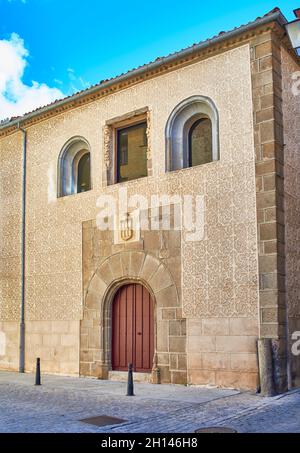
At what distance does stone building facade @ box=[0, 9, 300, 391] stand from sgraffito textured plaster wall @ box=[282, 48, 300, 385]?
1.7 inches

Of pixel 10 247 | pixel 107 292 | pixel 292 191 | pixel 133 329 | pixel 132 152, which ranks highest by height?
pixel 132 152

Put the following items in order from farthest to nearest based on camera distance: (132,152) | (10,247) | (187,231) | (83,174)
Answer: (10,247), (83,174), (132,152), (187,231)

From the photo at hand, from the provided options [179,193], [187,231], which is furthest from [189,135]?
[187,231]

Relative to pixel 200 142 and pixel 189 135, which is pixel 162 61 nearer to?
pixel 189 135

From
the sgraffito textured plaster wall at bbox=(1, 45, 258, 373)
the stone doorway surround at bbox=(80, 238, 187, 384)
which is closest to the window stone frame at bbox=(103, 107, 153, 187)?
the sgraffito textured plaster wall at bbox=(1, 45, 258, 373)

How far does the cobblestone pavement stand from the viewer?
24.4ft

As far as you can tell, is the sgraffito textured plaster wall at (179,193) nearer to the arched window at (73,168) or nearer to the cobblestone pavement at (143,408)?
the arched window at (73,168)

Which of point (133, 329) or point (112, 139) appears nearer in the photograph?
point (133, 329)

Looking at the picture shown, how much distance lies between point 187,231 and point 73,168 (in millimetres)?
4340

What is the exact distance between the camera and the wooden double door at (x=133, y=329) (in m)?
12.3

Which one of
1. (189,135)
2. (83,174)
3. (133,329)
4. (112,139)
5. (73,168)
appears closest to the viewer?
(189,135)

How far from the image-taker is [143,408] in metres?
8.80

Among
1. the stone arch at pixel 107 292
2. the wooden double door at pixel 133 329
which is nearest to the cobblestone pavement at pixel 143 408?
the wooden double door at pixel 133 329

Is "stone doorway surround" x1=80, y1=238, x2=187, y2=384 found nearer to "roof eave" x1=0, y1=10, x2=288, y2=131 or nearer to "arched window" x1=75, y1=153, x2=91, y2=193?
"arched window" x1=75, y1=153, x2=91, y2=193
